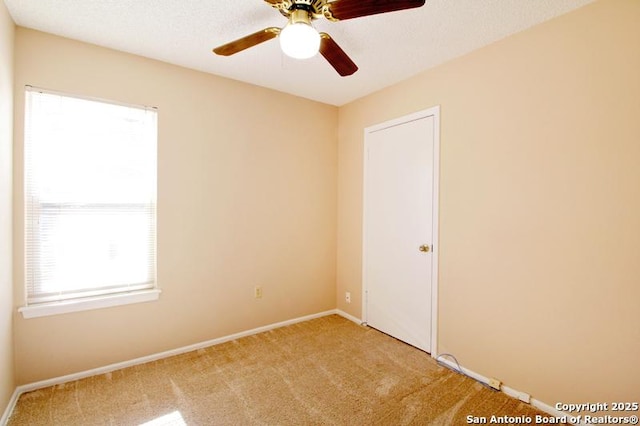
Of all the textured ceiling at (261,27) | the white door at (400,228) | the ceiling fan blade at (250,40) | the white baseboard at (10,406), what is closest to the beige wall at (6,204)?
the white baseboard at (10,406)

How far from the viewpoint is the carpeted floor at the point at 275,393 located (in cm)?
188

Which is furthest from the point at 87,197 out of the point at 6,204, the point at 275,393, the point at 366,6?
the point at 366,6

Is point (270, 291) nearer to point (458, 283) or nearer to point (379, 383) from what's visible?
point (379, 383)

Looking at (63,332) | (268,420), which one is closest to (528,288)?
(268,420)

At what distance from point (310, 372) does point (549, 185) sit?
83.4 inches

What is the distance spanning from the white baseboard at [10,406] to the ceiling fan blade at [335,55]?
9.18 feet

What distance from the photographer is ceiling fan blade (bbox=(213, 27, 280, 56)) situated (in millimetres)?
1618

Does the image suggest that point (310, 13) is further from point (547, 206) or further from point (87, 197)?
point (87, 197)

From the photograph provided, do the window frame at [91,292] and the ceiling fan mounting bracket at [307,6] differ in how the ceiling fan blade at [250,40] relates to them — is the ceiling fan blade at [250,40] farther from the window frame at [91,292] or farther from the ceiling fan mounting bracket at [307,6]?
the window frame at [91,292]

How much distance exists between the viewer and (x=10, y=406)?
1914 mm

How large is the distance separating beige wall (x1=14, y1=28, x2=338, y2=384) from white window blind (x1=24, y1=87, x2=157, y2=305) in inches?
2.9

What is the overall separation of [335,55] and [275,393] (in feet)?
7.27

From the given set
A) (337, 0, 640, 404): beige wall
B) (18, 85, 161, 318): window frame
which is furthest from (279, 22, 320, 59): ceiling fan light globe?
(18, 85, 161, 318): window frame

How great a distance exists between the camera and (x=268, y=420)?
1874 mm
